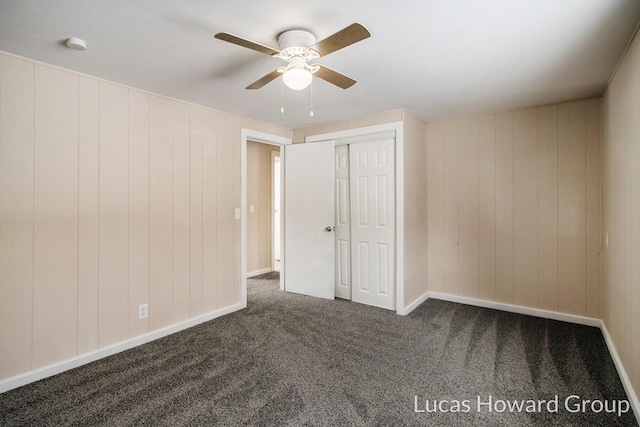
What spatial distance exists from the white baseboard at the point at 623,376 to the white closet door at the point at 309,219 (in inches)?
108

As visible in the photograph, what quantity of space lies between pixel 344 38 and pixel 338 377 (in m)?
2.23

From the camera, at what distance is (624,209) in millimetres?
→ 2238

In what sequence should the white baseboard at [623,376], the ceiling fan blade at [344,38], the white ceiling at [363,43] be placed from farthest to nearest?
the white baseboard at [623,376] → the white ceiling at [363,43] → the ceiling fan blade at [344,38]

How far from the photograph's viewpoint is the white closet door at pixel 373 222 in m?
3.78

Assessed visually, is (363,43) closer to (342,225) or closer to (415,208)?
(415,208)

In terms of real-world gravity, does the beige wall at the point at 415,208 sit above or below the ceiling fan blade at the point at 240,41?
below

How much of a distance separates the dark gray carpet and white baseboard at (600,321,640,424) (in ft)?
0.18

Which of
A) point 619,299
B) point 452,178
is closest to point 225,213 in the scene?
point 452,178

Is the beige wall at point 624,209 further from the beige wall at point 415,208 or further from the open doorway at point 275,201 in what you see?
the open doorway at point 275,201

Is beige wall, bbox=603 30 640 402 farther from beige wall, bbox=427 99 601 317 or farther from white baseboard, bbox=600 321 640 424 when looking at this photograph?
beige wall, bbox=427 99 601 317

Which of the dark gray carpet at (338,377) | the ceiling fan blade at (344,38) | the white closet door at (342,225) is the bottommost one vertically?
the dark gray carpet at (338,377)

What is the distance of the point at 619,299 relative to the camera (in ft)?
7.88

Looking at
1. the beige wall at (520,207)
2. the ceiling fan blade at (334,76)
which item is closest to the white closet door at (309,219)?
the beige wall at (520,207)

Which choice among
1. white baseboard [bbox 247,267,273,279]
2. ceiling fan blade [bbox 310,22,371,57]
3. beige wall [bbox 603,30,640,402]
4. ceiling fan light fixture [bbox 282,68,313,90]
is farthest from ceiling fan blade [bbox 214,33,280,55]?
white baseboard [bbox 247,267,273,279]
